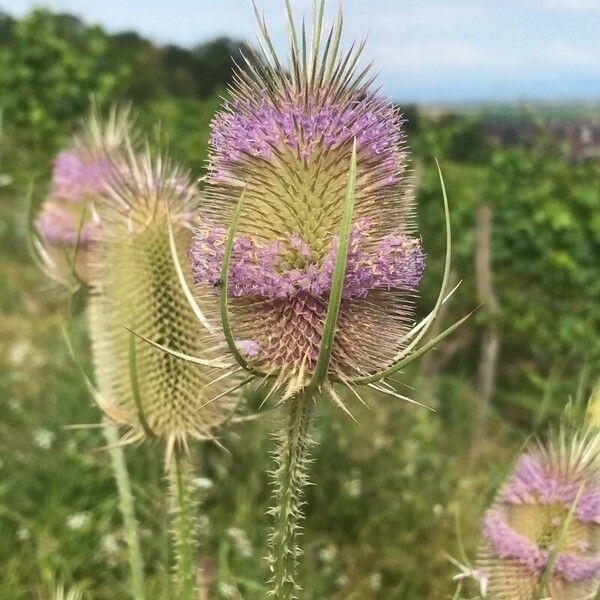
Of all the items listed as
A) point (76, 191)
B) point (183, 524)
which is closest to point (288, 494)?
point (183, 524)

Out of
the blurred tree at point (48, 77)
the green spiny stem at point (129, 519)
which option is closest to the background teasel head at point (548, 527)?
the green spiny stem at point (129, 519)

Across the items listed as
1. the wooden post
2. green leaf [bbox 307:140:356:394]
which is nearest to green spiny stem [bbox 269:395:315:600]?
green leaf [bbox 307:140:356:394]

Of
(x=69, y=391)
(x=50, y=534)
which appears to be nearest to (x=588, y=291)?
(x=69, y=391)

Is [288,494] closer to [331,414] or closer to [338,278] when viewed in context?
[338,278]

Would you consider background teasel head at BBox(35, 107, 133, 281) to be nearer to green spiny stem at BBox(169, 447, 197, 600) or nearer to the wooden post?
green spiny stem at BBox(169, 447, 197, 600)

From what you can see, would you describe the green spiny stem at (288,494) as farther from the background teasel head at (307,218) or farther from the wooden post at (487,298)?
the wooden post at (487,298)

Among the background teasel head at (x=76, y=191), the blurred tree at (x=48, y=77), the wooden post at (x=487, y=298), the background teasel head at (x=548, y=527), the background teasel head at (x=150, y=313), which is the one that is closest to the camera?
the background teasel head at (x=548, y=527)
